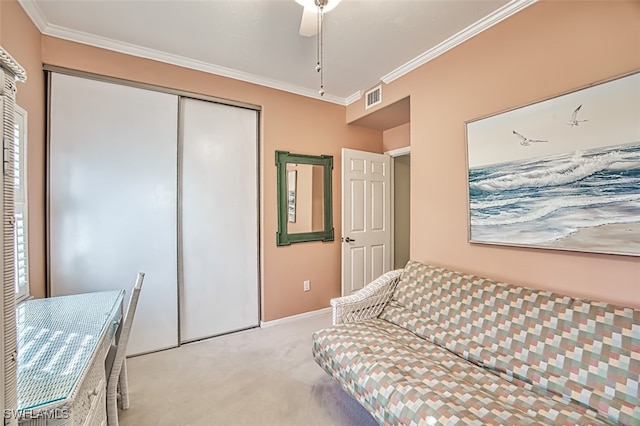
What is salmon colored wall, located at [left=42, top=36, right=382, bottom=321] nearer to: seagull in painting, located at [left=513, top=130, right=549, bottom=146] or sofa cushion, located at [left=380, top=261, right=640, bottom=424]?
sofa cushion, located at [left=380, top=261, right=640, bottom=424]

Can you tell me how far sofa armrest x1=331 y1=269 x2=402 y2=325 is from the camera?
221 centimetres

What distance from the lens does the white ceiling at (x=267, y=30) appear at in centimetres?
193

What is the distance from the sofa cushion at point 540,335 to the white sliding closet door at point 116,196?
2204 mm

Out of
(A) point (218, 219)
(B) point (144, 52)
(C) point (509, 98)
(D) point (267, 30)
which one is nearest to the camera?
(C) point (509, 98)

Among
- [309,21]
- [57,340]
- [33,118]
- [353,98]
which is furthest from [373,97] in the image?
[57,340]

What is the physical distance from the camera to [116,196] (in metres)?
2.41

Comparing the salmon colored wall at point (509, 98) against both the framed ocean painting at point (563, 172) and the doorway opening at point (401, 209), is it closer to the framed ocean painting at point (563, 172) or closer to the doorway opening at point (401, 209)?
the framed ocean painting at point (563, 172)

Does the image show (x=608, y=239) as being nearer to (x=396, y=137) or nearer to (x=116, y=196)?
(x=396, y=137)

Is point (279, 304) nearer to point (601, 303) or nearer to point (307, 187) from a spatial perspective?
point (307, 187)

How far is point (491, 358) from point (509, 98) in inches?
67.3

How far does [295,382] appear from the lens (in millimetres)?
2113

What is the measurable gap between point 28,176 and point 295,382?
2.42 m

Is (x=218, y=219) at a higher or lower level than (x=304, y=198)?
lower

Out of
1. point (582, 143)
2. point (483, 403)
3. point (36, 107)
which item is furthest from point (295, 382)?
point (36, 107)
